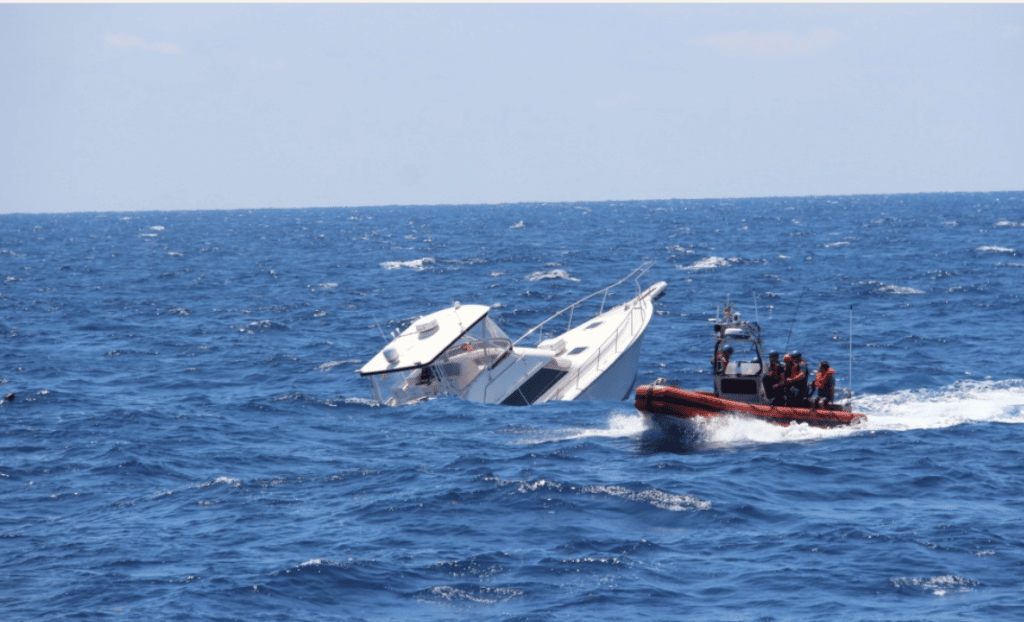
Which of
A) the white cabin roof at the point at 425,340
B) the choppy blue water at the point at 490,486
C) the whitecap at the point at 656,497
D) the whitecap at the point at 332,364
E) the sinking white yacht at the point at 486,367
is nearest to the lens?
the choppy blue water at the point at 490,486

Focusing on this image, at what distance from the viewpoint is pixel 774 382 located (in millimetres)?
24641

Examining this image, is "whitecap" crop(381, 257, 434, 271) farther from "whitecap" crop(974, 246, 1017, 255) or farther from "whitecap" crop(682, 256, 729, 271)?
"whitecap" crop(974, 246, 1017, 255)

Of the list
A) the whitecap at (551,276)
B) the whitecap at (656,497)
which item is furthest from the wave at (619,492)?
the whitecap at (551,276)

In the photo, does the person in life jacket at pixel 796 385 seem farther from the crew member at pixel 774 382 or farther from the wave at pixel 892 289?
the wave at pixel 892 289

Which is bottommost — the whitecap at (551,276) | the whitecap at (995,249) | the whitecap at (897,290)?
the whitecap at (897,290)

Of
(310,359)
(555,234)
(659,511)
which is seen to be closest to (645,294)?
(310,359)

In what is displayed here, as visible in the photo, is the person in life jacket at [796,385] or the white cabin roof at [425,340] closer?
the person in life jacket at [796,385]

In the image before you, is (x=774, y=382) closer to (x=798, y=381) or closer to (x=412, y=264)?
(x=798, y=381)

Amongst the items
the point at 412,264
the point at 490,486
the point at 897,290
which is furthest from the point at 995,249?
the point at 490,486

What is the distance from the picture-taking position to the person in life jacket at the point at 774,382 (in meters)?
24.6

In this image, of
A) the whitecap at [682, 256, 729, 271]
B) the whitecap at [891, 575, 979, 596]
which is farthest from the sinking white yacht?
the whitecap at [682, 256, 729, 271]

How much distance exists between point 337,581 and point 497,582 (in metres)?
2.30

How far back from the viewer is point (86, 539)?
1762cm

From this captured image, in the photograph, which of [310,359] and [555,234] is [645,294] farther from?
[555,234]
